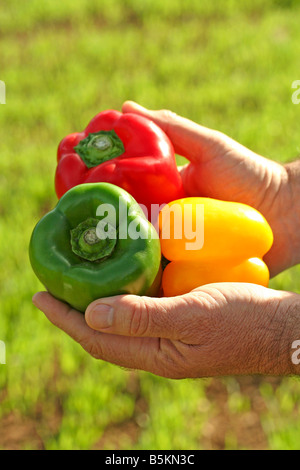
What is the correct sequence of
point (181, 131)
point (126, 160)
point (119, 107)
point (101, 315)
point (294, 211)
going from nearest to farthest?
point (101, 315) → point (126, 160) → point (181, 131) → point (294, 211) → point (119, 107)

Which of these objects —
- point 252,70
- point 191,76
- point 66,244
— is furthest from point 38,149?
point 66,244

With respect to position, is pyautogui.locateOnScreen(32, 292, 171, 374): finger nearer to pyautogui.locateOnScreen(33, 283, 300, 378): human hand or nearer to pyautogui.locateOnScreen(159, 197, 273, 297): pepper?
pyautogui.locateOnScreen(33, 283, 300, 378): human hand

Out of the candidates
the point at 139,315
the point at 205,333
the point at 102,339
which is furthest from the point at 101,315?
the point at 205,333

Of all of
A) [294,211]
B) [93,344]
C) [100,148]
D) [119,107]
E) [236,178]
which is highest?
[119,107]

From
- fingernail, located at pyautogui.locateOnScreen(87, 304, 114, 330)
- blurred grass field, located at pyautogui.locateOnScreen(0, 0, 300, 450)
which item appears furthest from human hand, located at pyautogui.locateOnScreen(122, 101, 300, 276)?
fingernail, located at pyautogui.locateOnScreen(87, 304, 114, 330)

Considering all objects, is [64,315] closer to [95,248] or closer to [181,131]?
[95,248]

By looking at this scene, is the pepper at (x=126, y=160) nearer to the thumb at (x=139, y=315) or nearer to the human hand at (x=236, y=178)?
the human hand at (x=236, y=178)
